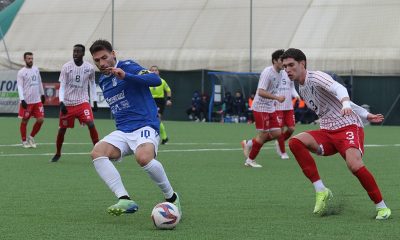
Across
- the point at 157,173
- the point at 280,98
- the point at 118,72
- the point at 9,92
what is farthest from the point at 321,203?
the point at 9,92

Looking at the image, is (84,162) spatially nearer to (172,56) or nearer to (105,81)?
(105,81)

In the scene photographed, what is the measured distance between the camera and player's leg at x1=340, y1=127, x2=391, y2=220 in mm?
10039

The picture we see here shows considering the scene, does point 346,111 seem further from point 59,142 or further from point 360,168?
point 59,142

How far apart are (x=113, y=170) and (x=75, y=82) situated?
342 inches

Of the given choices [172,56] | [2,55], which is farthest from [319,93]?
[2,55]

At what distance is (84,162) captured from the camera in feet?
59.0

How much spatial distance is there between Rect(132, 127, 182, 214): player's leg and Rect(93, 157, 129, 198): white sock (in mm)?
294

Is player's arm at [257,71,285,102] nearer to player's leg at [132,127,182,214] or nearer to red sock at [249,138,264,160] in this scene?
red sock at [249,138,264,160]

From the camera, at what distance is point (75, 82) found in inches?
728

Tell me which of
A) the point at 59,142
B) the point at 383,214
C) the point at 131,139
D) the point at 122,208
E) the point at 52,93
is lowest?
the point at 52,93

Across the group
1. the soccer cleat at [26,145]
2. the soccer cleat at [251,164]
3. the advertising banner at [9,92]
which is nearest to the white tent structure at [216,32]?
the advertising banner at [9,92]

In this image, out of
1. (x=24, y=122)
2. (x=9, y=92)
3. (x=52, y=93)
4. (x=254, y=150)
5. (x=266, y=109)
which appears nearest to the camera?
(x=254, y=150)

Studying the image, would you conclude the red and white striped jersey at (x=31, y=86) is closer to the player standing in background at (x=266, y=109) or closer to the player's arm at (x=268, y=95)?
the player standing in background at (x=266, y=109)

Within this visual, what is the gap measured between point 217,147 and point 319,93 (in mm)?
12406
